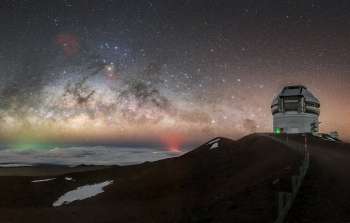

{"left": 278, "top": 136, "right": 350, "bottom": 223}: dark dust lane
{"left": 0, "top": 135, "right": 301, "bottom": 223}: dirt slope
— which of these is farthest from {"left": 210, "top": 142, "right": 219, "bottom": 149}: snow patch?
{"left": 278, "top": 136, "right": 350, "bottom": 223}: dark dust lane

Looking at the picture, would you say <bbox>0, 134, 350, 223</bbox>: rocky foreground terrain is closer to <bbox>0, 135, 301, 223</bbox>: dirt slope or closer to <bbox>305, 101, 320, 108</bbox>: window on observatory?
<bbox>0, 135, 301, 223</bbox>: dirt slope

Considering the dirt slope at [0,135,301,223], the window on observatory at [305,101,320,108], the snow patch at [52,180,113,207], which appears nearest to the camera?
the dirt slope at [0,135,301,223]

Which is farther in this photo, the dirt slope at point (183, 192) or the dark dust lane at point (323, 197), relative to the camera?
the dirt slope at point (183, 192)

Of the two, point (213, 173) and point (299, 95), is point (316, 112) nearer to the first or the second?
point (299, 95)

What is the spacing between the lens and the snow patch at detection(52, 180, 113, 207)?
154 feet

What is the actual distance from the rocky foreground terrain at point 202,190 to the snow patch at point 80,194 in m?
0.22

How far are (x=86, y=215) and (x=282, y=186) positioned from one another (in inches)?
846

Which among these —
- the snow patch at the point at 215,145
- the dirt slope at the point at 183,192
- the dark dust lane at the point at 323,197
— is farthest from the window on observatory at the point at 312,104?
the dark dust lane at the point at 323,197

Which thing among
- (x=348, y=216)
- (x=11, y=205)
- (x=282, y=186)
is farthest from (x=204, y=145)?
(x=348, y=216)

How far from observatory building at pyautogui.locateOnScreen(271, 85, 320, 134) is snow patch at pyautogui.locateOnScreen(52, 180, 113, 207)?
34.0 meters

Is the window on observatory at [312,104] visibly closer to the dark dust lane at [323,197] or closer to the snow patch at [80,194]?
the snow patch at [80,194]

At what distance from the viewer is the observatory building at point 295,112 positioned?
216 feet

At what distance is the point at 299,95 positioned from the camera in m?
67.6

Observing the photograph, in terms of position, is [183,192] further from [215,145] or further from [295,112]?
[295,112]
